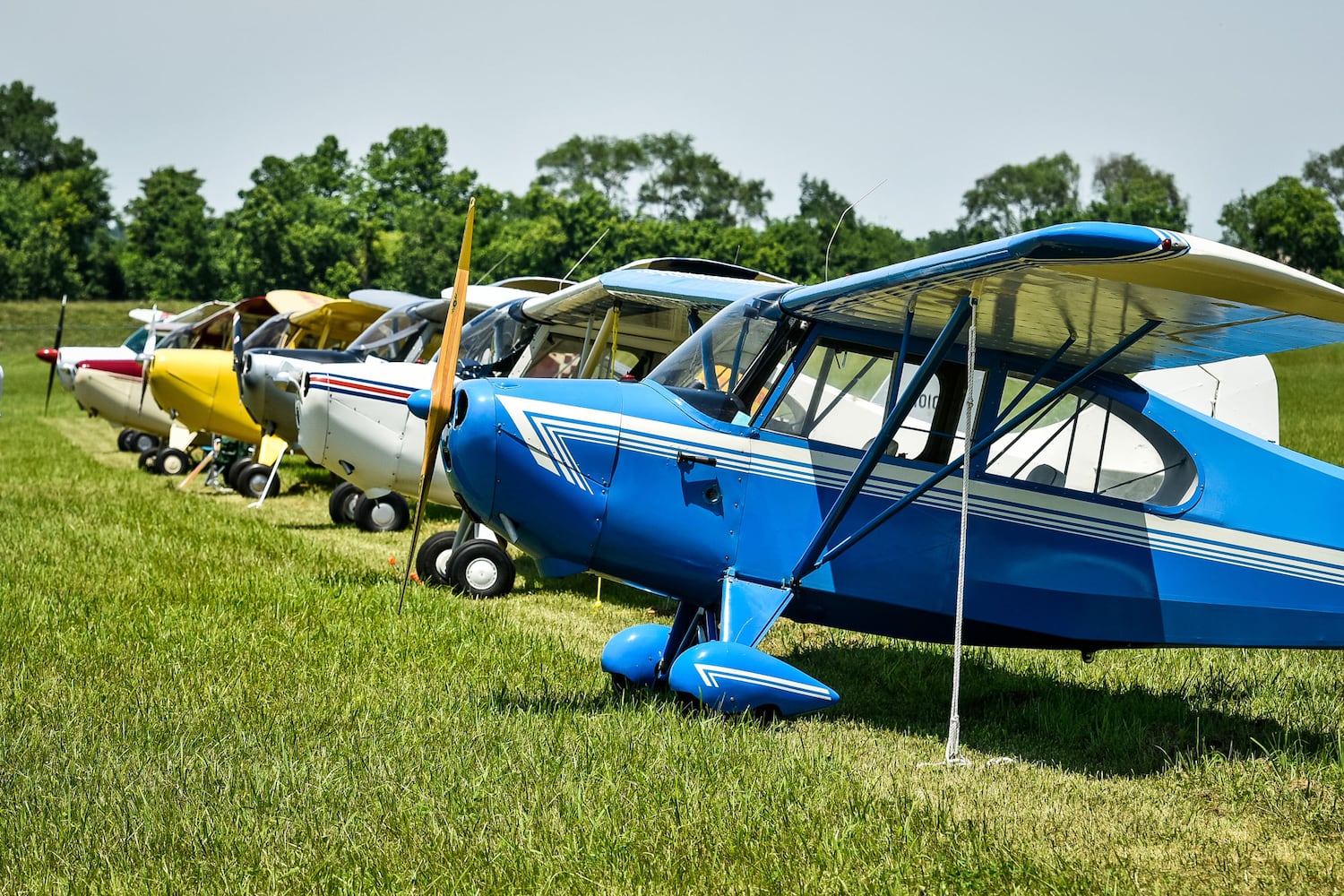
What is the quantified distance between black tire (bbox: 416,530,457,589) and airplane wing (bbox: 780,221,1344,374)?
5206mm

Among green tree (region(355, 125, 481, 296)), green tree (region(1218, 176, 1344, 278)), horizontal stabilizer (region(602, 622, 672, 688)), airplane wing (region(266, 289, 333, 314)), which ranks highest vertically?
green tree (region(1218, 176, 1344, 278))

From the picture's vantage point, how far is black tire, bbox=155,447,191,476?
20.8 metres

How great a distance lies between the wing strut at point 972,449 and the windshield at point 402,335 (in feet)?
26.2

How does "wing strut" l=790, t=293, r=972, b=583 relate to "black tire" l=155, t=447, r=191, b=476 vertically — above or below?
above

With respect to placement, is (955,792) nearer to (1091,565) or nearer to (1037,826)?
(1037,826)

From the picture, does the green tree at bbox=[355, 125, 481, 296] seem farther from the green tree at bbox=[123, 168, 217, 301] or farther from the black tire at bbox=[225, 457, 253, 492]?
the black tire at bbox=[225, 457, 253, 492]

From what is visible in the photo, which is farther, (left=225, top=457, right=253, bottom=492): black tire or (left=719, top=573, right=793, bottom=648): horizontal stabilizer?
(left=225, top=457, right=253, bottom=492): black tire

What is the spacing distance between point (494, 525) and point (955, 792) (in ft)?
8.95

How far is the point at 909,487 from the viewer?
6.71 meters

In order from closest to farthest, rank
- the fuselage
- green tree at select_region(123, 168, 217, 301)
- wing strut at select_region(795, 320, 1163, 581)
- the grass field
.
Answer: the grass field → wing strut at select_region(795, 320, 1163, 581) → the fuselage → green tree at select_region(123, 168, 217, 301)

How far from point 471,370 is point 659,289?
2906 millimetres

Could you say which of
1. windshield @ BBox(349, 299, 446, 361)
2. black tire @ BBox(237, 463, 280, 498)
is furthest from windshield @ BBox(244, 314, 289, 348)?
windshield @ BBox(349, 299, 446, 361)

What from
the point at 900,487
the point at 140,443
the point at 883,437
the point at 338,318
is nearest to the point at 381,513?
the point at 338,318

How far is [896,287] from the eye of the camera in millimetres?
6012
